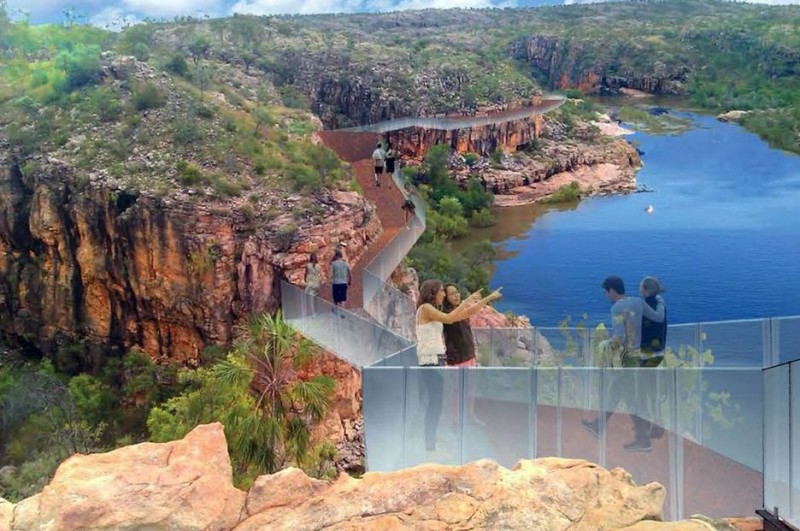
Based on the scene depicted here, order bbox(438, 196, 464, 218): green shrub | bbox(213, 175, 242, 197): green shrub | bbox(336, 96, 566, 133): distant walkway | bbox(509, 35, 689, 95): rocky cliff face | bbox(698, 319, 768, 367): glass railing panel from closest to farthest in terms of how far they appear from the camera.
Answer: bbox(698, 319, 768, 367): glass railing panel < bbox(213, 175, 242, 197): green shrub < bbox(438, 196, 464, 218): green shrub < bbox(336, 96, 566, 133): distant walkway < bbox(509, 35, 689, 95): rocky cliff face

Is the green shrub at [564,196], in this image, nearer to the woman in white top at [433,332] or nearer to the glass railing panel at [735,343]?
the woman in white top at [433,332]

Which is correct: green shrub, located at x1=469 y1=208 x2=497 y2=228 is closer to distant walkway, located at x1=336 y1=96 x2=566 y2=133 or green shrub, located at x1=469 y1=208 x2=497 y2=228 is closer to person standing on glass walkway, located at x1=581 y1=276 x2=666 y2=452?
distant walkway, located at x1=336 y1=96 x2=566 y2=133

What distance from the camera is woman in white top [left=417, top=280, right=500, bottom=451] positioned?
324 inches

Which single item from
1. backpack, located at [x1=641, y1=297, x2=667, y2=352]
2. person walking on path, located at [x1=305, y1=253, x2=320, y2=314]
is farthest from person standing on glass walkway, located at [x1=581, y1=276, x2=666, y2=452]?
person walking on path, located at [x1=305, y1=253, x2=320, y2=314]

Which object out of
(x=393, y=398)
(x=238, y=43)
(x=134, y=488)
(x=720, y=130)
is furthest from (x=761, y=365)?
(x=720, y=130)

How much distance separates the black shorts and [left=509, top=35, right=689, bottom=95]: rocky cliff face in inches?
4002

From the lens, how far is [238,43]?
72688 millimetres

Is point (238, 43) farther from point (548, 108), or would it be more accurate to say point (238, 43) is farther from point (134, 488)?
point (134, 488)

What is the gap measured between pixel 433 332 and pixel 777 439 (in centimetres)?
457

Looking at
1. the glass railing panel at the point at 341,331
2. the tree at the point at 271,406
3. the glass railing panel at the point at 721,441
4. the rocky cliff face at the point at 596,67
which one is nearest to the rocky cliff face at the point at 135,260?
the glass railing panel at the point at 341,331

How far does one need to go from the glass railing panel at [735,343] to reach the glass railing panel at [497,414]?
2785mm

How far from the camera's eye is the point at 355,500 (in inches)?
257

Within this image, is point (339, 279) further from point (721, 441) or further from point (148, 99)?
point (148, 99)

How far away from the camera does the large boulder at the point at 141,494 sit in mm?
6453
